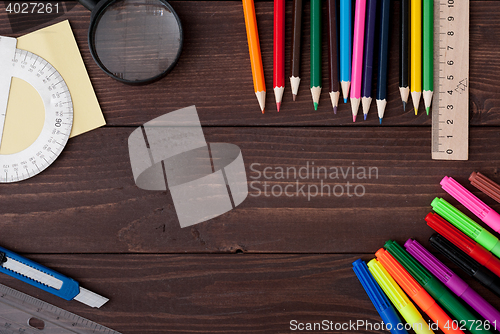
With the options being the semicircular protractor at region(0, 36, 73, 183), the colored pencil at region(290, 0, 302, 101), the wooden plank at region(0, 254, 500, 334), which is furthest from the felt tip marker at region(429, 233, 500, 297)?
the semicircular protractor at region(0, 36, 73, 183)

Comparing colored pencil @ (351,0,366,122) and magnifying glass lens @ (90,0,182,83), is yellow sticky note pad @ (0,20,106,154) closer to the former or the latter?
magnifying glass lens @ (90,0,182,83)

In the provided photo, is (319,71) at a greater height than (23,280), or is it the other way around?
(319,71)

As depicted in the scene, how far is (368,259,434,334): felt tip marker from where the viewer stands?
0.58 meters

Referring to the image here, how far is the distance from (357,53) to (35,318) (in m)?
0.73

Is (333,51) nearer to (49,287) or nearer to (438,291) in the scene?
(438,291)

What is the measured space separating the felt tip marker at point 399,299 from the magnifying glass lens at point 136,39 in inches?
20.1

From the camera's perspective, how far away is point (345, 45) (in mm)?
604

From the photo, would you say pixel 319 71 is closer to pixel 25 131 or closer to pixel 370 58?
pixel 370 58

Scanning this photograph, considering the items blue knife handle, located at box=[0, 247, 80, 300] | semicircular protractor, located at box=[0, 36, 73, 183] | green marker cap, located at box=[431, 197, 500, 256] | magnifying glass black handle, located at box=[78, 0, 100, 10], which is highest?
magnifying glass black handle, located at box=[78, 0, 100, 10]

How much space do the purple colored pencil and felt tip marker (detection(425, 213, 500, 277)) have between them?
0.04m

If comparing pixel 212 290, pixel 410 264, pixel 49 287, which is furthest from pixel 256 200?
pixel 49 287

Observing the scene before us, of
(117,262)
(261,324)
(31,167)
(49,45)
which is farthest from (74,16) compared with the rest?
(261,324)

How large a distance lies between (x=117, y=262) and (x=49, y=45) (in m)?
0.41

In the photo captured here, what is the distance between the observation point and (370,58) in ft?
1.98
